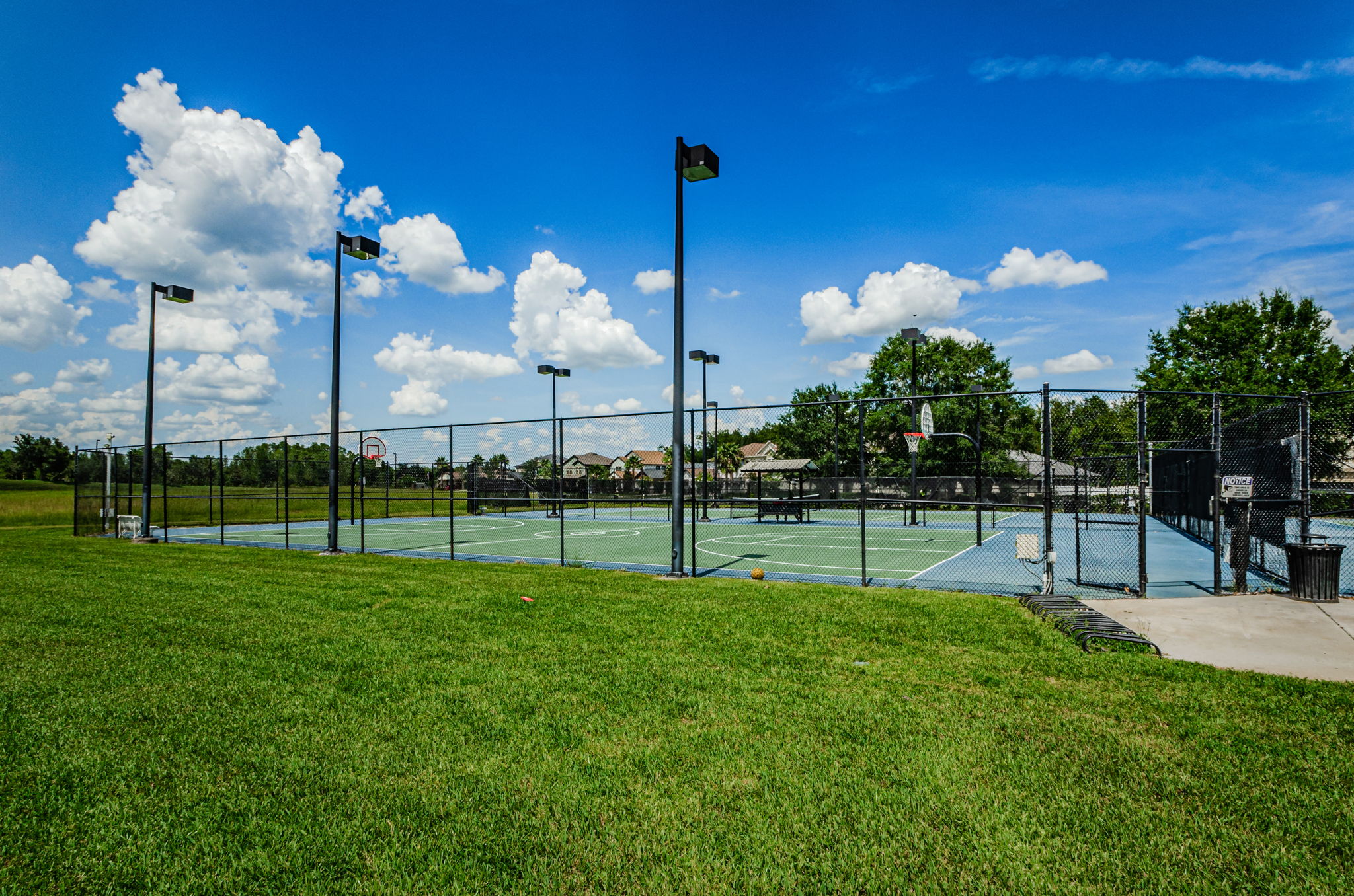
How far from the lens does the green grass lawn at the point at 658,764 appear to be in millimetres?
2939

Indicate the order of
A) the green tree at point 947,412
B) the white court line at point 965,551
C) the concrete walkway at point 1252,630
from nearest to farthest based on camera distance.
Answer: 1. the concrete walkway at point 1252,630
2. the white court line at point 965,551
3. the green tree at point 947,412

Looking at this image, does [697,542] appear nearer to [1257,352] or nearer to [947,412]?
[947,412]

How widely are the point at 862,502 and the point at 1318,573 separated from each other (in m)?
5.68

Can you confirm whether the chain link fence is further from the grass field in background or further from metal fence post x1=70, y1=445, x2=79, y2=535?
the grass field in background

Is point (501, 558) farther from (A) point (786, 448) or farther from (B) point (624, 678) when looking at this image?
(A) point (786, 448)

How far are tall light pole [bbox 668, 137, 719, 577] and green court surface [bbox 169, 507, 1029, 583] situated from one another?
1320mm

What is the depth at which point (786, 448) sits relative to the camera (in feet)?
129

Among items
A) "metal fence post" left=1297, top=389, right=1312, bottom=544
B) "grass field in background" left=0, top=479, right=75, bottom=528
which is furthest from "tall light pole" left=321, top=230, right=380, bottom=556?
"grass field in background" left=0, top=479, right=75, bottom=528

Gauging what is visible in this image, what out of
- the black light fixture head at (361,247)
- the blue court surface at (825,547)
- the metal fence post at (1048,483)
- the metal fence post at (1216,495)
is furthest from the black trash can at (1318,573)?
the black light fixture head at (361,247)

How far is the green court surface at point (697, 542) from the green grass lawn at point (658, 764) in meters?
4.53

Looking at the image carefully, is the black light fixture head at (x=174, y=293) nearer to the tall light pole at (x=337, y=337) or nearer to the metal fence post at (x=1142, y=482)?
the tall light pole at (x=337, y=337)

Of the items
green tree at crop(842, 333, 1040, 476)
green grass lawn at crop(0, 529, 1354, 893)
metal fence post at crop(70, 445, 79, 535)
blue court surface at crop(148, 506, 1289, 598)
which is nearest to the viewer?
green grass lawn at crop(0, 529, 1354, 893)

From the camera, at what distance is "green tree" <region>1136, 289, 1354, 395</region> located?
42.4 metres

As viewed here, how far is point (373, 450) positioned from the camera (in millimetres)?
21953
